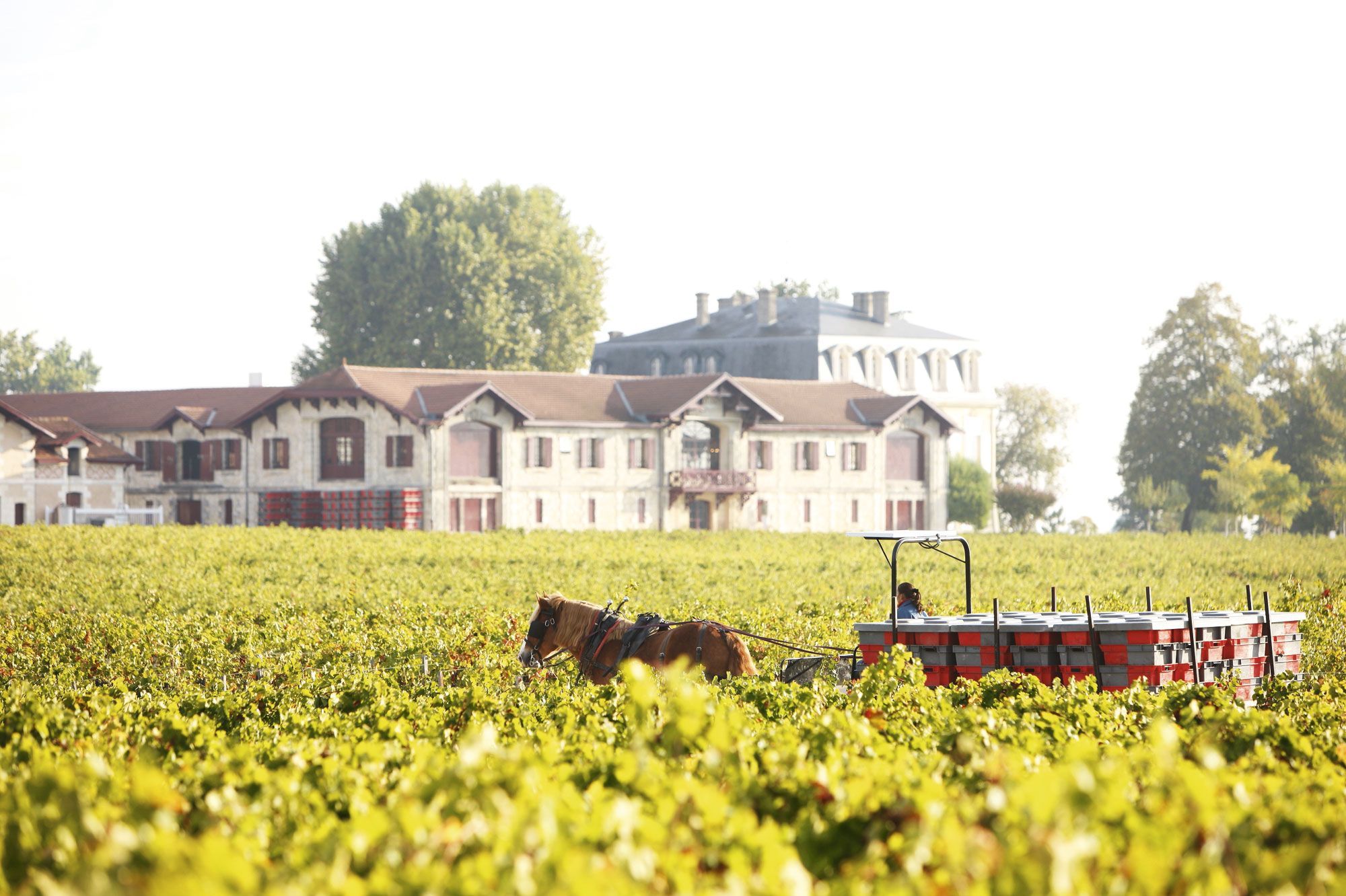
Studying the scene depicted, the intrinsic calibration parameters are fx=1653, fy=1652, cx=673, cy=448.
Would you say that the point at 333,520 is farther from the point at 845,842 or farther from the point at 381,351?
the point at 845,842

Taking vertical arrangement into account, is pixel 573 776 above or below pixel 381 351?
below

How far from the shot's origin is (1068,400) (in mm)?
114000

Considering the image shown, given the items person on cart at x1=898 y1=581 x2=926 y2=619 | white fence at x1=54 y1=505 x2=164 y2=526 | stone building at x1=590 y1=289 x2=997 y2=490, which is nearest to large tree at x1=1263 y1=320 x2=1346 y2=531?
stone building at x1=590 y1=289 x2=997 y2=490

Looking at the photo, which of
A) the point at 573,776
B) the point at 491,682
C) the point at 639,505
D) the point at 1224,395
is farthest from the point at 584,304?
the point at 573,776

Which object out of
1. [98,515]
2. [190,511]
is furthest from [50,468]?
[190,511]

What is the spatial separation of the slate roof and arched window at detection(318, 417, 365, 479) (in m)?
37.2

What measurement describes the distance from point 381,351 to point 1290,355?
52.8 meters

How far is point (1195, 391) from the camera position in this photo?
9225 cm

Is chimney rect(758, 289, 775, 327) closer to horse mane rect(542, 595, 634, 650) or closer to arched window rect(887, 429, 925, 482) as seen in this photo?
arched window rect(887, 429, 925, 482)

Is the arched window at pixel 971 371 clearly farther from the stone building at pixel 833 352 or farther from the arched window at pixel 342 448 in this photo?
the arched window at pixel 342 448

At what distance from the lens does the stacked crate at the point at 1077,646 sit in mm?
15453

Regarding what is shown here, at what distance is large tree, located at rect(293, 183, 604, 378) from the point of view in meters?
88.3

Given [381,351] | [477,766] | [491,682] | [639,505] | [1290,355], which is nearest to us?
[477,766]

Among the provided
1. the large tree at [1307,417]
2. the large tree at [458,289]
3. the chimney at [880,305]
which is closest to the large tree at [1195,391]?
the large tree at [1307,417]
